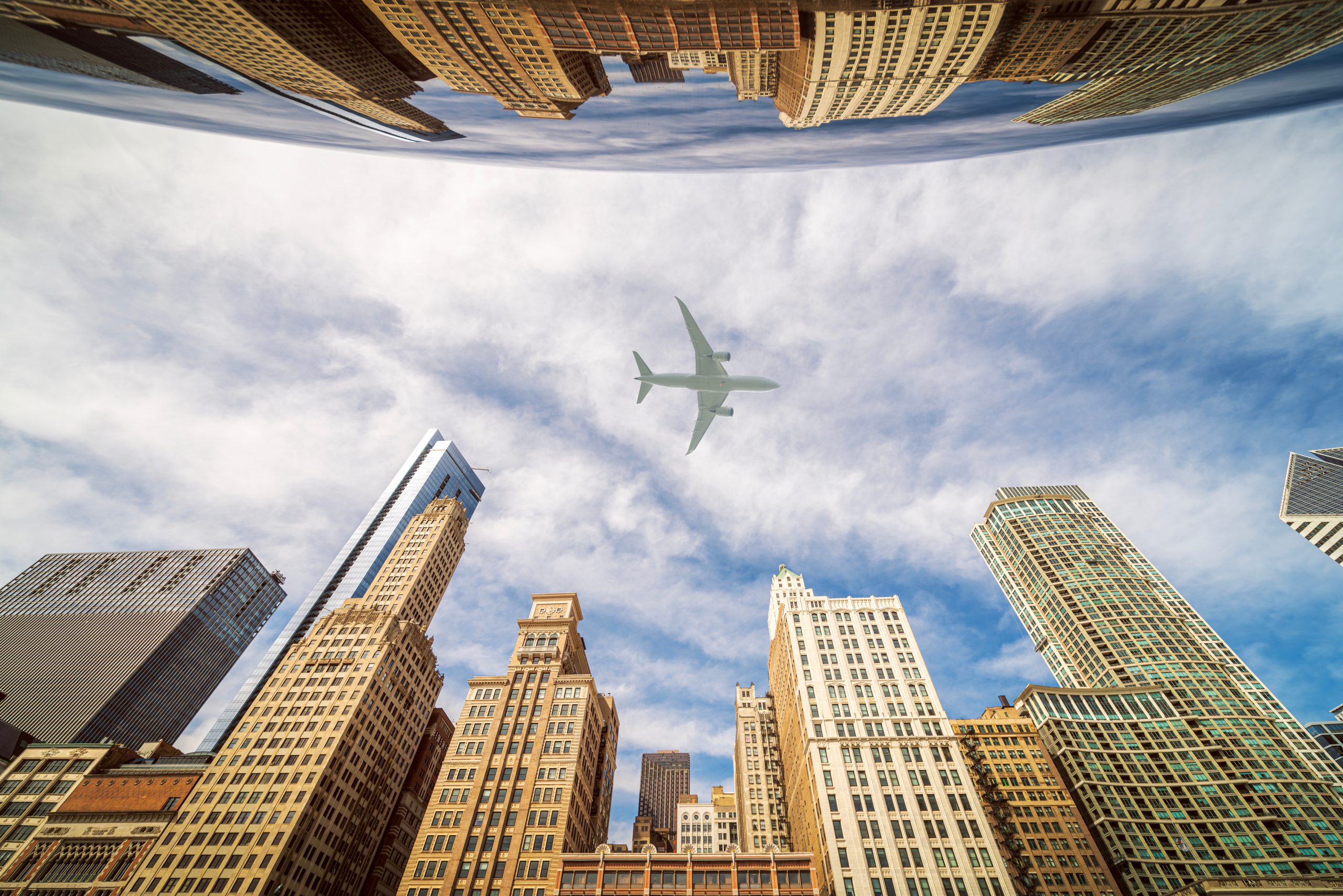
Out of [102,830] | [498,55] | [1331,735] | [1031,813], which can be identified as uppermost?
[1331,735]

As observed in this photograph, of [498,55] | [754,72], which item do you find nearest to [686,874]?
[754,72]

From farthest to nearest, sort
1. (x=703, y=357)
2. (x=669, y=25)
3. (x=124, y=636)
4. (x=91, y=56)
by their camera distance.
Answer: (x=124, y=636)
(x=703, y=357)
(x=669, y=25)
(x=91, y=56)

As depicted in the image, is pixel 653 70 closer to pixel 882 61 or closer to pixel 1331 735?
pixel 882 61

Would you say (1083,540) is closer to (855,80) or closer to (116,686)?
(855,80)

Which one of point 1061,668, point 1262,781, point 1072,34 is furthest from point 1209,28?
point 1061,668

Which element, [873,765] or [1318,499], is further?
[1318,499]

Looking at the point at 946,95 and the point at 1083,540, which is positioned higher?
the point at 1083,540

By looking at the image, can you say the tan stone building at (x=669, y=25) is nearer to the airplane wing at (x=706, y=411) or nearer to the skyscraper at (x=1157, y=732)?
the airplane wing at (x=706, y=411)
